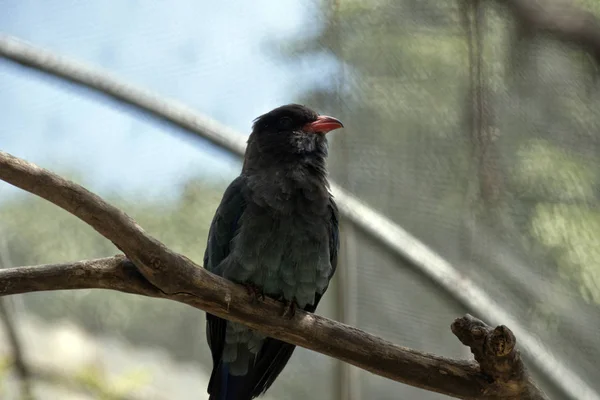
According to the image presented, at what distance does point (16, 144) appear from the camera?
4.73 meters

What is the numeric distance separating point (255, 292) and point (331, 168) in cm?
160

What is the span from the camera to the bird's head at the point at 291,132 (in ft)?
13.1

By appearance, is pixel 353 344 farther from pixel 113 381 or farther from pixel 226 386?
pixel 113 381

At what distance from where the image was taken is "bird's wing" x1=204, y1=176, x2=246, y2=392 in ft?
12.2

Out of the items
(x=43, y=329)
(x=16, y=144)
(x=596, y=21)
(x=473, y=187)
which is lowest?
(x=596, y=21)

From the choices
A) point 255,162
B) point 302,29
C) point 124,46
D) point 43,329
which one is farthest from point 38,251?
point 302,29

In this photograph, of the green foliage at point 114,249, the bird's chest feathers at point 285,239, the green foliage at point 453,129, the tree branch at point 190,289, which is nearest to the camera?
the tree branch at point 190,289

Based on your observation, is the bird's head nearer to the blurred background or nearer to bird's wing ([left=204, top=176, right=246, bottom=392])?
bird's wing ([left=204, top=176, right=246, bottom=392])

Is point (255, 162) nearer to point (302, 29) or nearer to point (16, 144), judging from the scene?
point (302, 29)

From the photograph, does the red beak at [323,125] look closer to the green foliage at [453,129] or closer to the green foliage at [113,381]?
the green foliage at [453,129]

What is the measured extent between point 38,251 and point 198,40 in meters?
1.71

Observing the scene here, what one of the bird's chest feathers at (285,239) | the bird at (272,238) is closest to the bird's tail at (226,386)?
the bird at (272,238)

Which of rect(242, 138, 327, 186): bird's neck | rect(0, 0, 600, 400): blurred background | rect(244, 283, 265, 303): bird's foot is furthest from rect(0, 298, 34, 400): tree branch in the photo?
rect(244, 283, 265, 303): bird's foot

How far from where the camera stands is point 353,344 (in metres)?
3.04
